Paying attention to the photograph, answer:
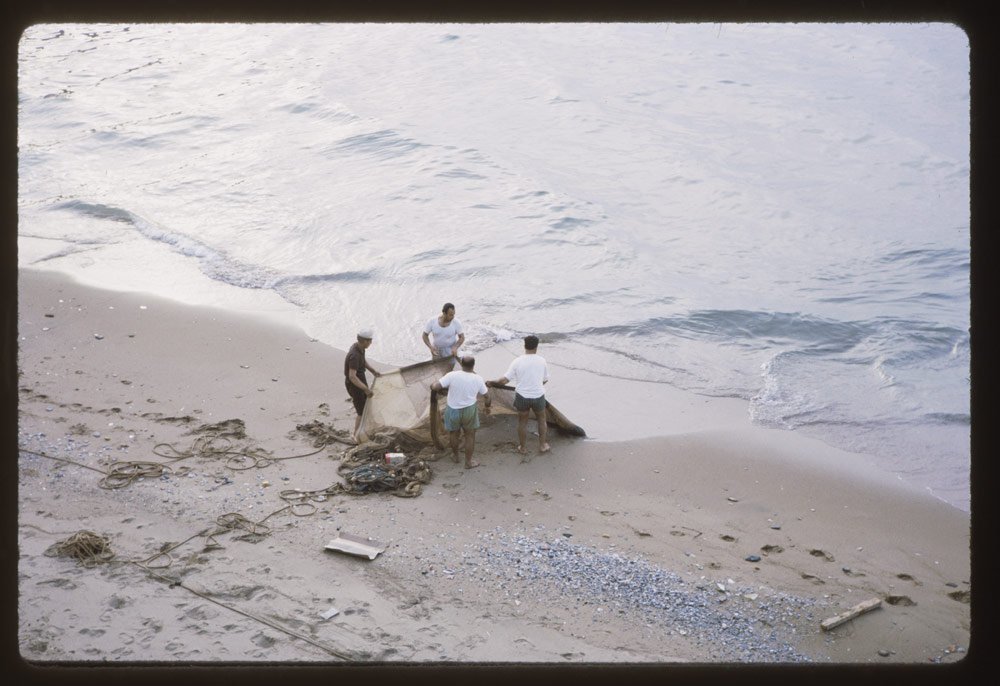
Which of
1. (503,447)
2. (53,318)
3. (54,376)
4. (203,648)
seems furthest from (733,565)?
(53,318)

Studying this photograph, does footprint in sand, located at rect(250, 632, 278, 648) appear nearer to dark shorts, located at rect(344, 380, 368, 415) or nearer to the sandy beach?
the sandy beach

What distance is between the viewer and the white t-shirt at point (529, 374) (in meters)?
8.46

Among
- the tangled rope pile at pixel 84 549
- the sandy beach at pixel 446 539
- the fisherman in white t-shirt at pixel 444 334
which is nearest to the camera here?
the sandy beach at pixel 446 539

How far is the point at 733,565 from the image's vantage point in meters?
7.07

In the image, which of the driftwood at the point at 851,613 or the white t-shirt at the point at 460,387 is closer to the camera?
the driftwood at the point at 851,613

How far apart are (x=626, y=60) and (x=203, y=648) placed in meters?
24.9

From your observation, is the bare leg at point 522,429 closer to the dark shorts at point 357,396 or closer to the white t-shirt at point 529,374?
the white t-shirt at point 529,374

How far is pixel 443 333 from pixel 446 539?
275cm

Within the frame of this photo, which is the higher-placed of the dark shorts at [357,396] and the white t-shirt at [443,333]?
the white t-shirt at [443,333]

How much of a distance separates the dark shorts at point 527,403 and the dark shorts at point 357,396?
1.55 metres

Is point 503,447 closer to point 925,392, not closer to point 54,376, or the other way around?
point 54,376

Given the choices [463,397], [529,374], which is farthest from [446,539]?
[529,374]

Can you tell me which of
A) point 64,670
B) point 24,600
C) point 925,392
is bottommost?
point 925,392

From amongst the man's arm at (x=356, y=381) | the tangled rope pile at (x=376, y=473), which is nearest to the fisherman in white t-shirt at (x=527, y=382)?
the tangled rope pile at (x=376, y=473)
